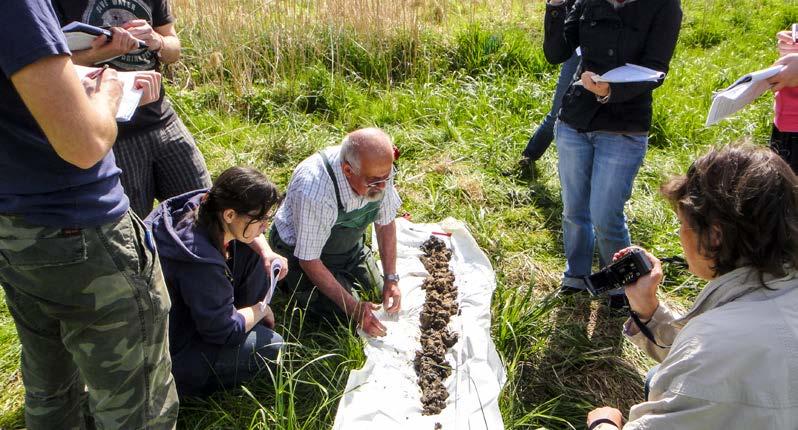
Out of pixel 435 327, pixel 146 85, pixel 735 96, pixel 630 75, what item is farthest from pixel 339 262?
pixel 735 96

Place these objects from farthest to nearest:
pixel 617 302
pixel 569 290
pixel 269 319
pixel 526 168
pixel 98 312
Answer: pixel 526 168 < pixel 569 290 < pixel 617 302 < pixel 269 319 < pixel 98 312

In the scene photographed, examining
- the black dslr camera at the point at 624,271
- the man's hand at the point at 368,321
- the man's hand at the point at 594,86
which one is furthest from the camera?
the man's hand at the point at 368,321

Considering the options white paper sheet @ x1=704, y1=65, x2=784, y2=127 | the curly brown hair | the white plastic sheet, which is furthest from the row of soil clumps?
white paper sheet @ x1=704, y1=65, x2=784, y2=127

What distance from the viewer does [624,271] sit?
236 centimetres

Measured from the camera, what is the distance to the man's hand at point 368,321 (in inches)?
119

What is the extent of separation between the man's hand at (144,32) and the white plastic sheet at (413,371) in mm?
1625

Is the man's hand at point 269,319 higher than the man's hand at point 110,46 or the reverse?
the reverse

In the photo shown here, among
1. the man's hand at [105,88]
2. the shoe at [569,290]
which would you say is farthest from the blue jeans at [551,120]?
the man's hand at [105,88]

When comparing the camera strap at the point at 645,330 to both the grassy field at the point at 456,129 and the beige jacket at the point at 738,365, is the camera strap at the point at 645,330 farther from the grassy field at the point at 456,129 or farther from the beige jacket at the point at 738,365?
the beige jacket at the point at 738,365

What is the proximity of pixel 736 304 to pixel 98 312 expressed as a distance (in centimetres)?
176

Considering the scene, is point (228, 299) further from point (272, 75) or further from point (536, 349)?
point (272, 75)

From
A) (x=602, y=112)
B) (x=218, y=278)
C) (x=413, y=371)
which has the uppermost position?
(x=602, y=112)

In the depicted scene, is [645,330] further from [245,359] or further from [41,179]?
[41,179]

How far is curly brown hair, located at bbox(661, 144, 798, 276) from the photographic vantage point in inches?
64.9
